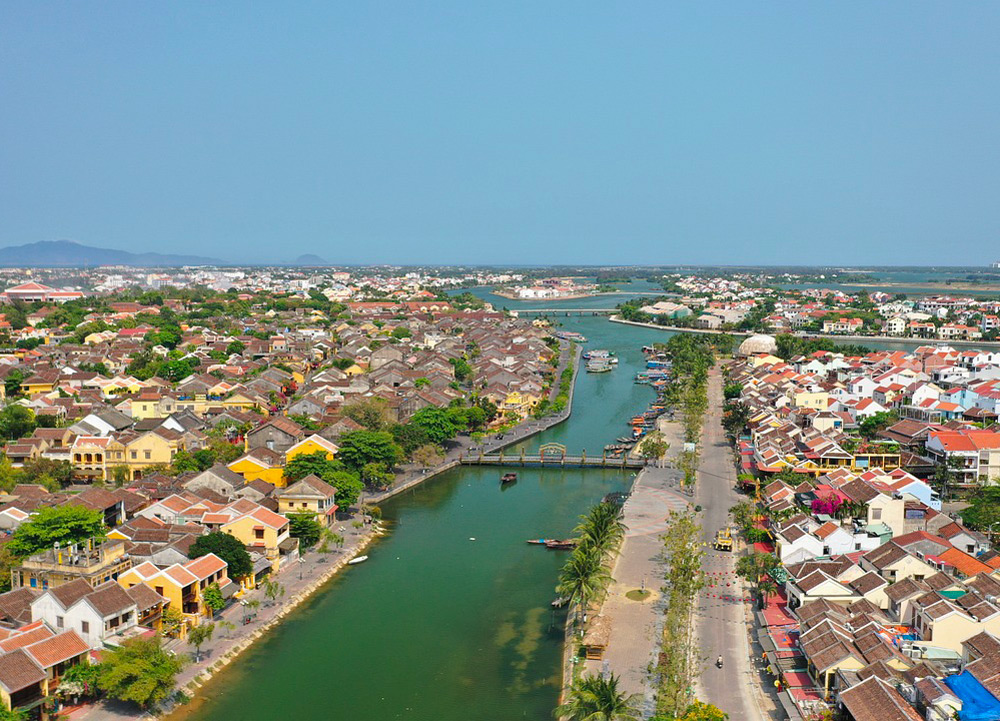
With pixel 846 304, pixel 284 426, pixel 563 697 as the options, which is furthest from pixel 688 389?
pixel 846 304

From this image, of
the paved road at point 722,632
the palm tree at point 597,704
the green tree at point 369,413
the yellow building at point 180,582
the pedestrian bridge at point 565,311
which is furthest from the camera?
the pedestrian bridge at point 565,311

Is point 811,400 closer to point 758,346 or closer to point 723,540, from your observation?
point 723,540

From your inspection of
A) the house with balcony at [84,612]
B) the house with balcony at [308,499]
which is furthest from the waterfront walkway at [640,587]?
the house with balcony at [84,612]

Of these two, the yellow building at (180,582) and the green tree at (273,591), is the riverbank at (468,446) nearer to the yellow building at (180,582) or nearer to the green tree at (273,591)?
the green tree at (273,591)

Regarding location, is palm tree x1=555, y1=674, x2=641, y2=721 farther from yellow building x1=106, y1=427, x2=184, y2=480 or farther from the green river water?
yellow building x1=106, y1=427, x2=184, y2=480

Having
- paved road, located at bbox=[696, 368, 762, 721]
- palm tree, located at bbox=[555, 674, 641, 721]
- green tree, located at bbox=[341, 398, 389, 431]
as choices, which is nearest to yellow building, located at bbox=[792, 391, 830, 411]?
paved road, located at bbox=[696, 368, 762, 721]
